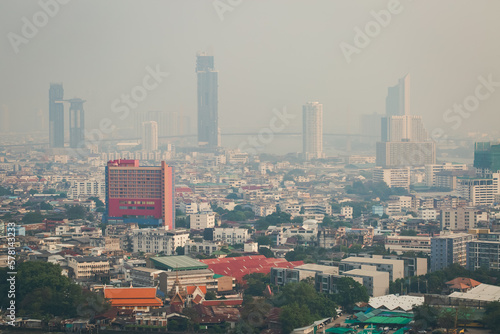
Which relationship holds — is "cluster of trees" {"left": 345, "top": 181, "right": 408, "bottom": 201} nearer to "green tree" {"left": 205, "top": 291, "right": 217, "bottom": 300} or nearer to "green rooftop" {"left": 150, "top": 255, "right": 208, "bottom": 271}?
Result: "green rooftop" {"left": 150, "top": 255, "right": 208, "bottom": 271}

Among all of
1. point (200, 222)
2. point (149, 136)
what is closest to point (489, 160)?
point (200, 222)

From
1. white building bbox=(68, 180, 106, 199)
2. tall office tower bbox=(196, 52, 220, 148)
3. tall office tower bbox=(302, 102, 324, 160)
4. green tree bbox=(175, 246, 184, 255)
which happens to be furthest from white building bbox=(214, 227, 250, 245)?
tall office tower bbox=(196, 52, 220, 148)

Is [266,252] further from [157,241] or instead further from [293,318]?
[293,318]

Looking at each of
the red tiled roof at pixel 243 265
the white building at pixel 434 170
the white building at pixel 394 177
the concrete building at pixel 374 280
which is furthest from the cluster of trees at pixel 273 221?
the white building at pixel 434 170

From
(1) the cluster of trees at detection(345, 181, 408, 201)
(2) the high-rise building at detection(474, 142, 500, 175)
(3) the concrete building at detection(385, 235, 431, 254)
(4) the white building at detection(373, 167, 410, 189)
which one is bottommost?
(3) the concrete building at detection(385, 235, 431, 254)

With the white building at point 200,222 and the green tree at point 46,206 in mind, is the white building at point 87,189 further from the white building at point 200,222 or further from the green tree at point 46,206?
the white building at point 200,222
